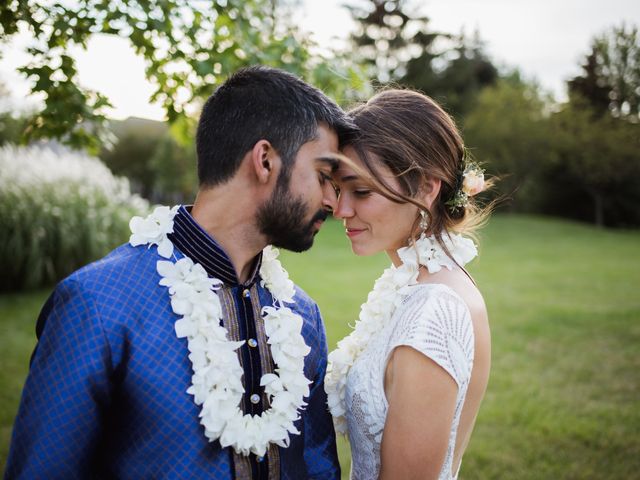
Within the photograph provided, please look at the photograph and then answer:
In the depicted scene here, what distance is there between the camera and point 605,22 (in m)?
29.4

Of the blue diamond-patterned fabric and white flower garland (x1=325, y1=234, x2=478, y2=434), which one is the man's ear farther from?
white flower garland (x1=325, y1=234, x2=478, y2=434)

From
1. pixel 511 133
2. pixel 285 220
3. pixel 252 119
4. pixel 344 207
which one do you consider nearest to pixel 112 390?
pixel 285 220

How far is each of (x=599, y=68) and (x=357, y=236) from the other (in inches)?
1375

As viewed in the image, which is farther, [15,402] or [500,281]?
[500,281]

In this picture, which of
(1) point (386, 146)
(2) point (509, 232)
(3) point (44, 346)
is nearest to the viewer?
(3) point (44, 346)

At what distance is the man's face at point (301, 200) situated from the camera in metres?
1.95

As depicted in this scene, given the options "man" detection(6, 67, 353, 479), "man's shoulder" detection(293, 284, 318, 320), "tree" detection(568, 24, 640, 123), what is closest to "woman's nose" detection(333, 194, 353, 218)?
"man" detection(6, 67, 353, 479)

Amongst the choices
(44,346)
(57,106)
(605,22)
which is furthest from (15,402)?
(605,22)

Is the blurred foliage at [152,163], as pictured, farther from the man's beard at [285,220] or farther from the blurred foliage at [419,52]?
the man's beard at [285,220]

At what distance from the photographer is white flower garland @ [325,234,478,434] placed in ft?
7.32

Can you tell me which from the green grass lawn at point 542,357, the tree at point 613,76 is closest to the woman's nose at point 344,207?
the green grass lawn at point 542,357

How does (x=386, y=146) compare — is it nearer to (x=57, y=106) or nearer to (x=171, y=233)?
(x=171, y=233)

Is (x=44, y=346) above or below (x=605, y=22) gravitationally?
below

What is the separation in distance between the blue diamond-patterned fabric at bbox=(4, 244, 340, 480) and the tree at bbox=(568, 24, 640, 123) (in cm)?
3194
